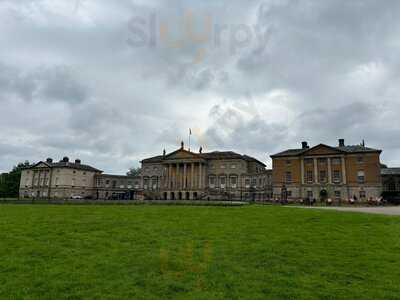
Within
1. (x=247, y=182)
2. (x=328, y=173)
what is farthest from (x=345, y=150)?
(x=247, y=182)

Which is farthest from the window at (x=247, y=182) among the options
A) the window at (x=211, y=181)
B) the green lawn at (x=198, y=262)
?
the green lawn at (x=198, y=262)

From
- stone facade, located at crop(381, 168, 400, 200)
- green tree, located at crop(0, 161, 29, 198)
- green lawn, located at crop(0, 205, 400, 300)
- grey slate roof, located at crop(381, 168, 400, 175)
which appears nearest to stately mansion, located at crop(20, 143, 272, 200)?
green tree, located at crop(0, 161, 29, 198)

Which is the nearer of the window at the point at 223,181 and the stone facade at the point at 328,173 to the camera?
the stone facade at the point at 328,173

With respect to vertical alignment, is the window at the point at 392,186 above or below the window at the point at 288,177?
A: below

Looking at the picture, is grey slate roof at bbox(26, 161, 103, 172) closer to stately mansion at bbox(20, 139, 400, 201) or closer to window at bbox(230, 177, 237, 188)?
stately mansion at bbox(20, 139, 400, 201)

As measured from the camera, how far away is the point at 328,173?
226 ft

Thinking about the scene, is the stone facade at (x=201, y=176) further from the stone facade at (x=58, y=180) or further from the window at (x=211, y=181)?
the stone facade at (x=58, y=180)

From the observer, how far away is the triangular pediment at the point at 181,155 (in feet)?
296

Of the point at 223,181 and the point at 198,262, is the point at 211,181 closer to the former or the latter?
the point at 223,181

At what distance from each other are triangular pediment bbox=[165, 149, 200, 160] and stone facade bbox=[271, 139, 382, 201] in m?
24.3

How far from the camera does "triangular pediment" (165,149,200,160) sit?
90.2 meters

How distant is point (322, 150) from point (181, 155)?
38.3 metres

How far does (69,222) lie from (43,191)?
8660 centimetres

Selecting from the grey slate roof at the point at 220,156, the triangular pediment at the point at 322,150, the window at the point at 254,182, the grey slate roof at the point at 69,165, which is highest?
the grey slate roof at the point at 220,156
